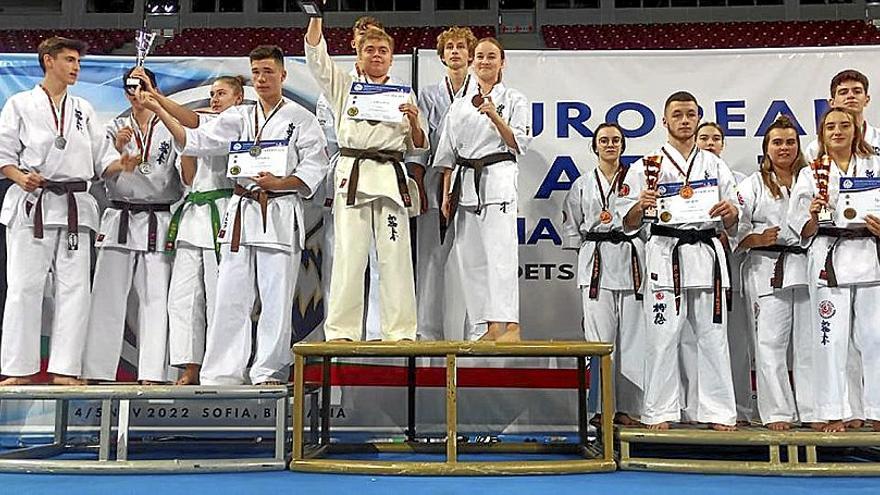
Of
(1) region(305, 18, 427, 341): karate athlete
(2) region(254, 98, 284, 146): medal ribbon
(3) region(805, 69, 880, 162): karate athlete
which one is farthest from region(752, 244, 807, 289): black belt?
(2) region(254, 98, 284, 146): medal ribbon

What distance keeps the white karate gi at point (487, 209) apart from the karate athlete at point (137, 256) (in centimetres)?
183

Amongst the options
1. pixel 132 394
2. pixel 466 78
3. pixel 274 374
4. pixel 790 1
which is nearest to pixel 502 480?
pixel 274 374

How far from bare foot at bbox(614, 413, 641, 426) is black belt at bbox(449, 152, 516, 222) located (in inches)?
63.5

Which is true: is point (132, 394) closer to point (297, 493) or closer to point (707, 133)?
point (297, 493)

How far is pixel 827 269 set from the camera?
4.77 m

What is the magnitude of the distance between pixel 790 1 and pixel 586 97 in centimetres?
727

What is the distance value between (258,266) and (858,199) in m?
3.55

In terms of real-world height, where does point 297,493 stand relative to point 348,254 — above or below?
below

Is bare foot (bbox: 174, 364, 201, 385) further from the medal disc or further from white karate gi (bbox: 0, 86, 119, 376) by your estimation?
the medal disc

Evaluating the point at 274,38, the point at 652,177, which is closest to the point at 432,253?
the point at 652,177

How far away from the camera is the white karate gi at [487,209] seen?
5.04 meters

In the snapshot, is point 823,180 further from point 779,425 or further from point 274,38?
point 274,38

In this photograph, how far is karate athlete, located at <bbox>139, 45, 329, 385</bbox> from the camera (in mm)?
4926

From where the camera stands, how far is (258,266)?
5.01 metres
